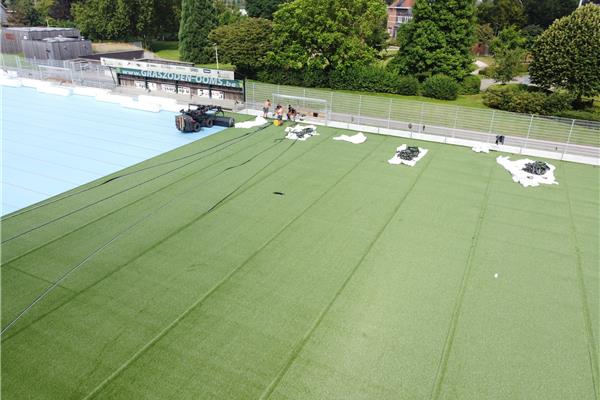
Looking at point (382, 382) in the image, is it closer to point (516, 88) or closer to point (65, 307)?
point (65, 307)

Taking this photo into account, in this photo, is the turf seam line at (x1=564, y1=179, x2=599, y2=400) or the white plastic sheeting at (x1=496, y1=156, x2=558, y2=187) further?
the white plastic sheeting at (x1=496, y1=156, x2=558, y2=187)

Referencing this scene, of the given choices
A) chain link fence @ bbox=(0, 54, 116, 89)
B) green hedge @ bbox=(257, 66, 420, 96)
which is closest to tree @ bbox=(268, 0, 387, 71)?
green hedge @ bbox=(257, 66, 420, 96)

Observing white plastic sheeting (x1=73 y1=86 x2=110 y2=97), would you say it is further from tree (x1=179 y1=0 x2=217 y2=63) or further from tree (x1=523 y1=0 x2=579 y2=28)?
tree (x1=523 y1=0 x2=579 y2=28)

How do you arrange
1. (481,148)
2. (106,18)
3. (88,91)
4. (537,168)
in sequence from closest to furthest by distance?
(537,168) → (481,148) → (88,91) → (106,18)

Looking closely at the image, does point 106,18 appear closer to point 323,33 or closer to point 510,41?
point 323,33

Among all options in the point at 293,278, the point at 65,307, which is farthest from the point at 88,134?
the point at 293,278

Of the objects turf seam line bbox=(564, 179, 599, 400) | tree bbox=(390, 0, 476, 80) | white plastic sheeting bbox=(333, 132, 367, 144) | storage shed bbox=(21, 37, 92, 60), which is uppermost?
tree bbox=(390, 0, 476, 80)

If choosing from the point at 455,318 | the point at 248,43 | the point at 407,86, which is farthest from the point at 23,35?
the point at 455,318
